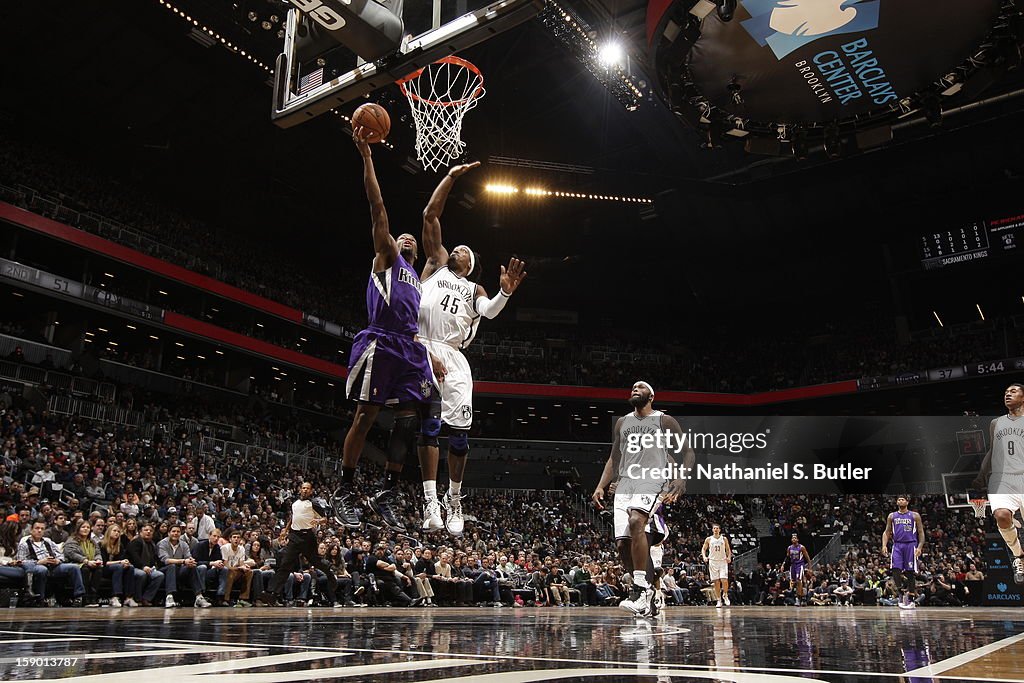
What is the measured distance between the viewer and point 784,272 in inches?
Answer: 1346

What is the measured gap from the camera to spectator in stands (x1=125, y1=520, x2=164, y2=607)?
9.94 meters

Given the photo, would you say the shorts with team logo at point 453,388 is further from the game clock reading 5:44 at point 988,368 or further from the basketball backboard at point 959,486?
the game clock reading 5:44 at point 988,368

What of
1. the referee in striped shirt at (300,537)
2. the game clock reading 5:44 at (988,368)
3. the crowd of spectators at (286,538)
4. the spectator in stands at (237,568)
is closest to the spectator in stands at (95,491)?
the crowd of spectators at (286,538)

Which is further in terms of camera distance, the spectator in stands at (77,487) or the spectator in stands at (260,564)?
the spectator in stands at (77,487)

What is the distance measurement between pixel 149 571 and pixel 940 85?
13.6 m

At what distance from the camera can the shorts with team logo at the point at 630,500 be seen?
21.8ft

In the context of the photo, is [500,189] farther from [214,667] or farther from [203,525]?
[214,667]

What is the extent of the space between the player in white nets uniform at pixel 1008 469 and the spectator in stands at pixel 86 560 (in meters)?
9.76

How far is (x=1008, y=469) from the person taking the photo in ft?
22.5

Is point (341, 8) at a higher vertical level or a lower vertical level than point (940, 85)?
lower

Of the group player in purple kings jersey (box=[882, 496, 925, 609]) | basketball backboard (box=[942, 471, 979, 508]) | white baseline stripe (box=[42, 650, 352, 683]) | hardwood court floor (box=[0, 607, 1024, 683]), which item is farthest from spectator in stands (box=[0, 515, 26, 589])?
basketball backboard (box=[942, 471, 979, 508])

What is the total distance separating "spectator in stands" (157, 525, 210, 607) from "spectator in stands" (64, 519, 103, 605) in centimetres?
78

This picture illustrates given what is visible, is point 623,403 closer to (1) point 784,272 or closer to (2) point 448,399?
(1) point 784,272

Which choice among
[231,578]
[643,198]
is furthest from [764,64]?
[643,198]
